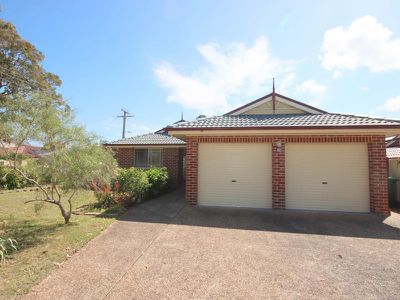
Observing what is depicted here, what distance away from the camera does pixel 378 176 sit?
8.13 metres

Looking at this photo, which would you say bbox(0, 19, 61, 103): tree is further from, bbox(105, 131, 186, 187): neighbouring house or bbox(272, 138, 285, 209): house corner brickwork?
bbox(272, 138, 285, 209): house corner brickwork

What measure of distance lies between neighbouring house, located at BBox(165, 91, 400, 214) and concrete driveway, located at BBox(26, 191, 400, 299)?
1321 millimetres

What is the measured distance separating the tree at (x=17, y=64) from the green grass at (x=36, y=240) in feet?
46.9

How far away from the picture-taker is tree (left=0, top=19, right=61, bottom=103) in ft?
63.9

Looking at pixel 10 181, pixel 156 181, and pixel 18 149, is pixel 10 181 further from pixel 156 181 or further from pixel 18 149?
pixel 18 149

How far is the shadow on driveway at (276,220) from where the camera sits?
21.2 feet

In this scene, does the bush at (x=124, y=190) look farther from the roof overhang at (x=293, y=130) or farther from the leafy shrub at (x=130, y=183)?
the roof overhang at (x=293, y=130)

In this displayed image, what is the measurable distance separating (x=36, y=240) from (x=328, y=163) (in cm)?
879

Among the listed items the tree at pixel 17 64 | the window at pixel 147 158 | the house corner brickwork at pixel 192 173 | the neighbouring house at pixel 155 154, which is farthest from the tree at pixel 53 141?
the tree at pixel 17 64

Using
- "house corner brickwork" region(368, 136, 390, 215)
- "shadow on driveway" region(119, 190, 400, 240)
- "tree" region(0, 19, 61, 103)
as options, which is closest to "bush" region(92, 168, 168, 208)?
"shadow on driveway" region(119, 190, 400, 240)

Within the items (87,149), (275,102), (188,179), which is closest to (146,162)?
(188,179)

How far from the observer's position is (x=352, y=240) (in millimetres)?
5754

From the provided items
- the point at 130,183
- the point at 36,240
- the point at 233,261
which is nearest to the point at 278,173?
the point at 233,261

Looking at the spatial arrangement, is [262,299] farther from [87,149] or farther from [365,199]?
[365,199]
